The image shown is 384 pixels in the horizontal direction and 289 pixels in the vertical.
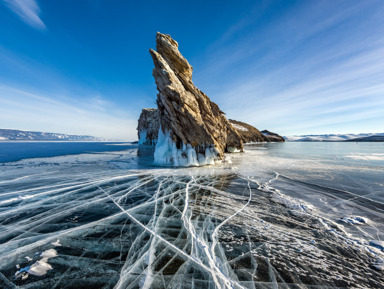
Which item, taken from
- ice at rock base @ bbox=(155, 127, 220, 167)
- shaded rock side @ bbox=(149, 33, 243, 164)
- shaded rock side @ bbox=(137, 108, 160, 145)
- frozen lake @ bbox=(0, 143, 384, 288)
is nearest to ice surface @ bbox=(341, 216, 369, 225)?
frozen lake @ bbox=(0, 143, 384, 288)

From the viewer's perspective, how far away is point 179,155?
1669cm

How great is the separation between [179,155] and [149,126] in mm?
53788

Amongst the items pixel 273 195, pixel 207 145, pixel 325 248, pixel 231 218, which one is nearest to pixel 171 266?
pixel 231 218

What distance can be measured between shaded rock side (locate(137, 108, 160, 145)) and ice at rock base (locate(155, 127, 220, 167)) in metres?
44.8

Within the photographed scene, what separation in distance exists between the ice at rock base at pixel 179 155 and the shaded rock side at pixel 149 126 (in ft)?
147

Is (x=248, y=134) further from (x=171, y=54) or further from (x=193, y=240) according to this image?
(x=193, y=240)

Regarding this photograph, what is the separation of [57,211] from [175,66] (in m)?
18.6

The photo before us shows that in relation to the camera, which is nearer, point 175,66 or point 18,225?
point 18,225

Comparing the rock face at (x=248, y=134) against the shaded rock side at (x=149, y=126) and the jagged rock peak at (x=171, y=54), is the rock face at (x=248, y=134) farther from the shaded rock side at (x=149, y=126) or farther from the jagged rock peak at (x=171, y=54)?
Answer: the jagged rock peak at (x=171, y=54)

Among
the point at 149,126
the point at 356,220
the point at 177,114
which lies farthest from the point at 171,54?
the point at 149,126

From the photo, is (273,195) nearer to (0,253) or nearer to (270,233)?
(270,233)

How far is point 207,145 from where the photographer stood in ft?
56.9

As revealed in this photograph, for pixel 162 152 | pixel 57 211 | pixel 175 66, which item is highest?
pixel 175 66

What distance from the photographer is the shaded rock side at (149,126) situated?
62.6m
